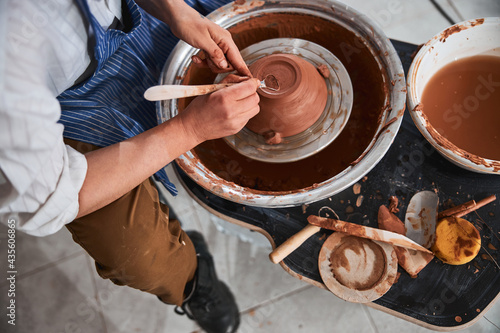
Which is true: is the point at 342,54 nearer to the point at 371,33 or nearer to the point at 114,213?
the point at 371,33

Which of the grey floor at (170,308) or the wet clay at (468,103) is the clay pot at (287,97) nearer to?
the wet clay at (468,103)

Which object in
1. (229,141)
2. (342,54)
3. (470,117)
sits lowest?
(229,141)

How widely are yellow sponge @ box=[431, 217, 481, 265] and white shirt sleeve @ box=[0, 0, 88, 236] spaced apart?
1090mm

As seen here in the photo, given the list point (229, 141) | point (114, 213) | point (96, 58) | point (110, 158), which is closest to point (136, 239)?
point (114, 213)

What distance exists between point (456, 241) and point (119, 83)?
1255 mm

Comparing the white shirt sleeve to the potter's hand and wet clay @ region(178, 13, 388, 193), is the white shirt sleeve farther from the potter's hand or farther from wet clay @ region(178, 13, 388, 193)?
wet clay @ region(178, 13, 388, 193)

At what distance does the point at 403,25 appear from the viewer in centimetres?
222

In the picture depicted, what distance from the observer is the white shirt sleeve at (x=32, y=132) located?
2.38 feet

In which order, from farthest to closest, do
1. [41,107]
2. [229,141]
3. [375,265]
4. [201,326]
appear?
1. [201,326]
2. [229,141]
3. [375,265]
4. [41,107]

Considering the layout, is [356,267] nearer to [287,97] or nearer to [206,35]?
[287,97]

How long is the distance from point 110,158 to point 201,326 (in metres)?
1.30

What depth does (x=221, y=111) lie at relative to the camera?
3.14ft

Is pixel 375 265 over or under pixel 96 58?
under

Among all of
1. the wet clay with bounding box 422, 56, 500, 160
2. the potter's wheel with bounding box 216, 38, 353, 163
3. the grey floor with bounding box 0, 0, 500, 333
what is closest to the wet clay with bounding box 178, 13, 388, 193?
the potter's wheel with bounding box 216, 38, 353, 163
